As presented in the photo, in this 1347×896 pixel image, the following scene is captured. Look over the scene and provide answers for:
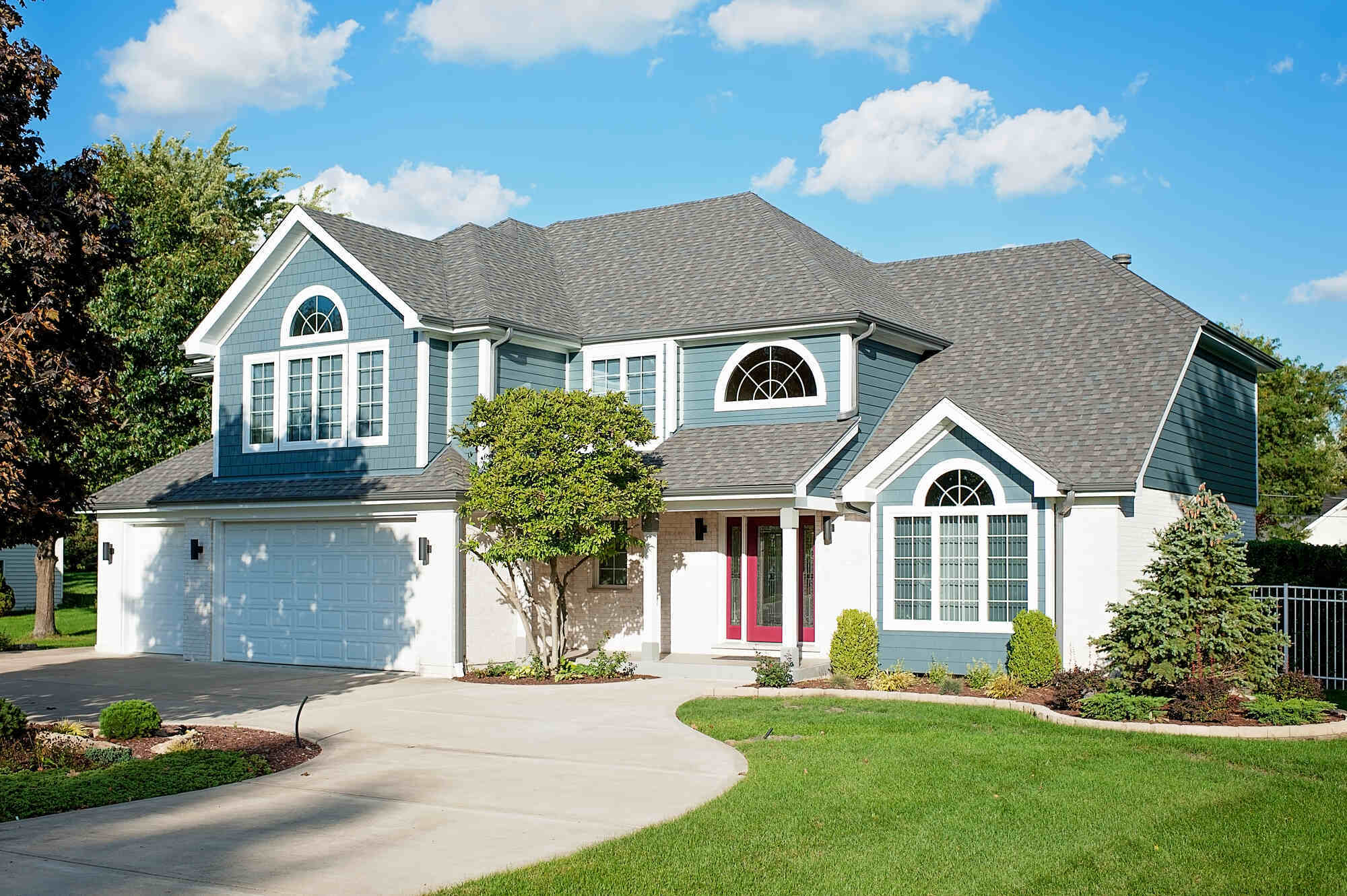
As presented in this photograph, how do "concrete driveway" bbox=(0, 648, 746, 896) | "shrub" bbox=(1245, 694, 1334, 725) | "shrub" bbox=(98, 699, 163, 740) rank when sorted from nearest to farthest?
"concrete driveway" bbox=(0, 648, 746, 896)
"shrub" bbox=(98, 699, 163, 740)
"shrub" bbox=(1245, 694, 1334, 725)

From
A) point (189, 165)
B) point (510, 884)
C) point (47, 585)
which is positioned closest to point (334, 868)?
point (510, 884)

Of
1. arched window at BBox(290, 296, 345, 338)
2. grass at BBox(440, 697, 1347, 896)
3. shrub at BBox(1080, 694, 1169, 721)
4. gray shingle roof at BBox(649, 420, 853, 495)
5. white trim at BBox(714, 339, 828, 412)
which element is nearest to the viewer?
grass at BBox(440, 697, 1347, 896)

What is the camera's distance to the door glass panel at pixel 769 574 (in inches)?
814

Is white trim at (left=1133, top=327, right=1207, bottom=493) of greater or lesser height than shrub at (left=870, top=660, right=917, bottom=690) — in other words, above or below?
above

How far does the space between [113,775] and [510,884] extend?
17.0ft

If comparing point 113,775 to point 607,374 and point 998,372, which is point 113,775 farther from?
point 998,372

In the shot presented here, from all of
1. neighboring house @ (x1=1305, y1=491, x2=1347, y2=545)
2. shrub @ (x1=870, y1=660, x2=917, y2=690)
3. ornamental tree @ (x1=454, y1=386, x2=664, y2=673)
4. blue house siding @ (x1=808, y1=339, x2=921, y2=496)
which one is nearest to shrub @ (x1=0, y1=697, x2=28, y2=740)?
ornamental tree @ (x1=454, y1=386, x2=664, y2=673)

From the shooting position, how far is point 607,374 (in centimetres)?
2241

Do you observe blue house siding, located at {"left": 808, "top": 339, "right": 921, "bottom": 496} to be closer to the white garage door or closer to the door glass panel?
the door glass panel

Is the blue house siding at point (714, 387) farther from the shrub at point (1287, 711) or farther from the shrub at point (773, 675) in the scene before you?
the shrub at point (1287, 711)

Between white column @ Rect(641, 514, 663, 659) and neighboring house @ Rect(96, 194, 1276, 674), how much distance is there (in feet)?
0.19

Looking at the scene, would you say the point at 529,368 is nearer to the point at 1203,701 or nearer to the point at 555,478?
the point at 555,478

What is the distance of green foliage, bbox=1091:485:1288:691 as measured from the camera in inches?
559

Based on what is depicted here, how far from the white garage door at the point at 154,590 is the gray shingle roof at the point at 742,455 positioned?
32.1ft
